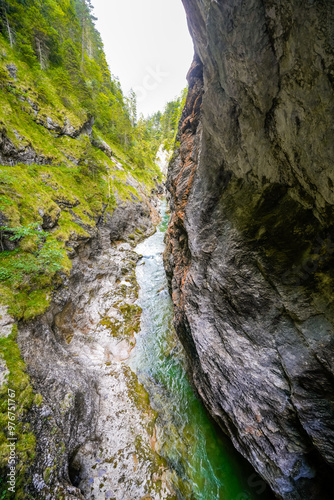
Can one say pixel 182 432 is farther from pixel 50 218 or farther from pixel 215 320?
pixel 50 218

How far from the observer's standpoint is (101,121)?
25.2 metres

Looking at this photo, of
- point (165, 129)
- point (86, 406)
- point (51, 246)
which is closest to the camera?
point (86, 406)

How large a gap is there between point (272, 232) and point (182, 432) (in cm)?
719

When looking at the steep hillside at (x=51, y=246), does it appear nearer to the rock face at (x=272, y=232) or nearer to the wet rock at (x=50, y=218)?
the wet rock at (x=50, y=218)

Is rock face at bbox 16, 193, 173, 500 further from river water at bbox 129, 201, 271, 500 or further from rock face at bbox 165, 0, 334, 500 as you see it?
rock face at bbox 165, 0, 334, 500

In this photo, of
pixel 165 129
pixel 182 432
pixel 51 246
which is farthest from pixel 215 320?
pixel 165 129

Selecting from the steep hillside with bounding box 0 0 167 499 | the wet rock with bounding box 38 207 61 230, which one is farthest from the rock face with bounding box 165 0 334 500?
the wet rock with bounding box 38 207 61 230

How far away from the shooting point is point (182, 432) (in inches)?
237

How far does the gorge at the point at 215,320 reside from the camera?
115 inches

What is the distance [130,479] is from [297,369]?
5.58 meters

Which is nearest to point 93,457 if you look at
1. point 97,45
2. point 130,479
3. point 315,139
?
point 130,479

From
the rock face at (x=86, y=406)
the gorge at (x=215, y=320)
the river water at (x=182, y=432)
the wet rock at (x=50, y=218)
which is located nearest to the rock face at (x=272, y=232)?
the gorge at (x=215, y=320)

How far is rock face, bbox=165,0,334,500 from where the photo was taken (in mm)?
2537

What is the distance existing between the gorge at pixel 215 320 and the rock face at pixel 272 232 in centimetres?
3
